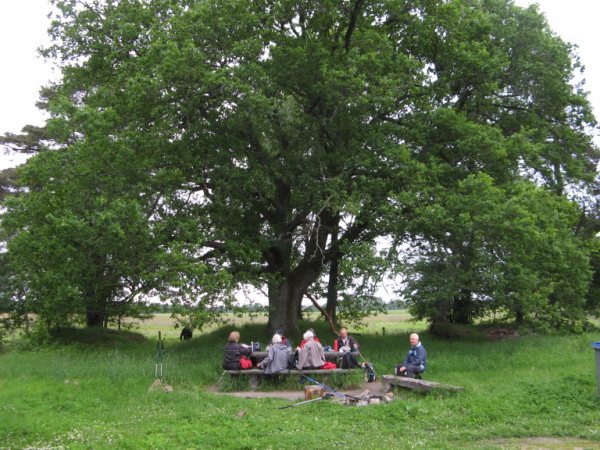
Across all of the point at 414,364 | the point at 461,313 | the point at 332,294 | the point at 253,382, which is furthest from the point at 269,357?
the point at 461,313

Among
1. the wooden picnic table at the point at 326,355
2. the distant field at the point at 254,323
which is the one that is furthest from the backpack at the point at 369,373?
the distant field at the point at 254,323

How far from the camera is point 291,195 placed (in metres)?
17.9

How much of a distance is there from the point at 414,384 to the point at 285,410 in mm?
2595

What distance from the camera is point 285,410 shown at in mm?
9492

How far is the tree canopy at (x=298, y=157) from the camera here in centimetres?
1501

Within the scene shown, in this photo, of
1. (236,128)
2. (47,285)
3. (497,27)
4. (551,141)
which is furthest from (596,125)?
(47,285)

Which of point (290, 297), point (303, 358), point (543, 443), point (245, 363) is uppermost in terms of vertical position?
point (290, 297)

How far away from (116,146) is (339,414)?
9918 millimetres

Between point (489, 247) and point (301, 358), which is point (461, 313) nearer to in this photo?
point (489, 247)

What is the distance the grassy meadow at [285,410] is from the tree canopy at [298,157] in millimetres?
2312

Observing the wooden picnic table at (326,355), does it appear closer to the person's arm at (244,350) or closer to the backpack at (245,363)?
the person's arm at (244,350)

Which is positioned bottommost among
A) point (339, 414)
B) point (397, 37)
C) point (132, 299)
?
point (339, 414)

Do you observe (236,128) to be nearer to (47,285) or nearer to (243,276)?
(243,276)

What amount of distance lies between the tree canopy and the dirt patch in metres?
7.98
